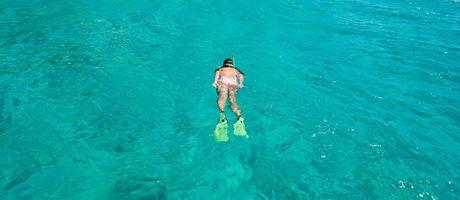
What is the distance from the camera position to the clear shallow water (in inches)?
397

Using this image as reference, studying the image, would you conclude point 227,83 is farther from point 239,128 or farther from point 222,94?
point 239,128

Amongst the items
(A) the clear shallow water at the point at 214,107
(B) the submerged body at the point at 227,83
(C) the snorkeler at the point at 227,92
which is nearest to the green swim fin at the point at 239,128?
(C) the snorkeler at the point at 227,92

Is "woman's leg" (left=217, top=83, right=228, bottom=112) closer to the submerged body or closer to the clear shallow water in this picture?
the submerged body

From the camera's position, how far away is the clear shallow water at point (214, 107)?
10094 mm

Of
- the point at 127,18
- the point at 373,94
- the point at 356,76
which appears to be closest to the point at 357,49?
the point at 356,76

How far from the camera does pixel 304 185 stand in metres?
10.1

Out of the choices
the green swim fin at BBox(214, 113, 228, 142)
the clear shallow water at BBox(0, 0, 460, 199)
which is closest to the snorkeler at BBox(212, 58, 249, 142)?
the green swim fin at BBox(214, 113, 228, 142)

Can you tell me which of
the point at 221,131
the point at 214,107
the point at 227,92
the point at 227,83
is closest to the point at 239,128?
the point at 221,131

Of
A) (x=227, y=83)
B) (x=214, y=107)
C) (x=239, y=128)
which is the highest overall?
(x=227, y=83)

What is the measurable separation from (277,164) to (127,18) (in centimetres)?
1407

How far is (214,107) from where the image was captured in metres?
13.2

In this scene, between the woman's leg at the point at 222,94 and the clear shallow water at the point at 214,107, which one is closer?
the clear shallow water at the point at 214,107

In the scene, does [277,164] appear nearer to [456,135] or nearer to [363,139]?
[363,139]

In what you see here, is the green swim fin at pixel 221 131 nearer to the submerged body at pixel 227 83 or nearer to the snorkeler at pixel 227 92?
the snorkeler at pixel 227 92
